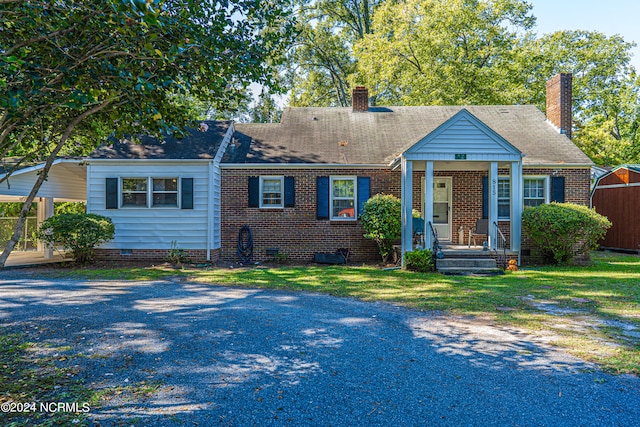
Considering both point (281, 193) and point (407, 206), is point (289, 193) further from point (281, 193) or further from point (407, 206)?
point (407, 206)

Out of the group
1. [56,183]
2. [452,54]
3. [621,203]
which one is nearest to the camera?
[56,183]

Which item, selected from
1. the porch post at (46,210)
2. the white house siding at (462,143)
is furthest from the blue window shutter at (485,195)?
the porch post at (46,210)

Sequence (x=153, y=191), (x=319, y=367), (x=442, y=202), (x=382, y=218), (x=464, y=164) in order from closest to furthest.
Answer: (x=319, y=367)
(x=382, y=218)
(x=464, y=164)
(x=153, y=191)
(x=442, y=202)

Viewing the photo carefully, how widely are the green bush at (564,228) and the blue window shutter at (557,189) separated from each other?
1263 millimetres

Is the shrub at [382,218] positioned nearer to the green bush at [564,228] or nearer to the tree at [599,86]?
the green bush at [564,228]

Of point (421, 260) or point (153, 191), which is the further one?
point (153, 191)

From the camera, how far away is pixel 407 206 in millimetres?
Answer: 11375

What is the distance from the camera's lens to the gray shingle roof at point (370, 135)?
1373 centimetres

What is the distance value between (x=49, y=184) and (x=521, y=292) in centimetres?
1474

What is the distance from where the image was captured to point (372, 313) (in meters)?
6.46

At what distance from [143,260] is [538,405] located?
486 inches

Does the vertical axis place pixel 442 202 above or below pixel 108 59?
below

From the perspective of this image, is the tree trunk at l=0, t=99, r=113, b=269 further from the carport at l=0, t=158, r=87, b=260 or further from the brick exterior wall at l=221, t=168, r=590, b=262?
the brick exterior wall at l=221, t=168, r=590, b=262

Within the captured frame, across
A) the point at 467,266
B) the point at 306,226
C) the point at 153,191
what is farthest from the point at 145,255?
the point at 467,266
